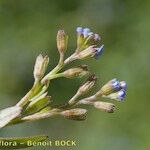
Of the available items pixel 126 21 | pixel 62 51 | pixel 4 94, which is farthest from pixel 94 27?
pixel 62 51

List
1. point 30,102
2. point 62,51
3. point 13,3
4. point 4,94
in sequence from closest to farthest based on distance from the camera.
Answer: point 30,102 → point 62,51 → point 4,94 → point 13,3

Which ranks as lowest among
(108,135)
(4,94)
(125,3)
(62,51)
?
(62,51)

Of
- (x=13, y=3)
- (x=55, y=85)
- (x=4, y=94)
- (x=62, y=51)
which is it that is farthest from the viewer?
(x=13, y=3)

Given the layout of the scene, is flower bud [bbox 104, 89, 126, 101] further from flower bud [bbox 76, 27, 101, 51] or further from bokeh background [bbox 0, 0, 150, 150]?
bokeh background [bbox 0, 0, 150, 150]

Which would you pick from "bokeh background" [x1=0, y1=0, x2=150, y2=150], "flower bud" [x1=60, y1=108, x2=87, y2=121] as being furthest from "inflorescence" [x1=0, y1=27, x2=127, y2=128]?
"bokeh background" [x1=0, y1=0, x2=150, y2=150]

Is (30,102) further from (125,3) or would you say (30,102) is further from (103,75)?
(125,3)

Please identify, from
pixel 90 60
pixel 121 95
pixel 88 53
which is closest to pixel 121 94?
pixel 121 95
